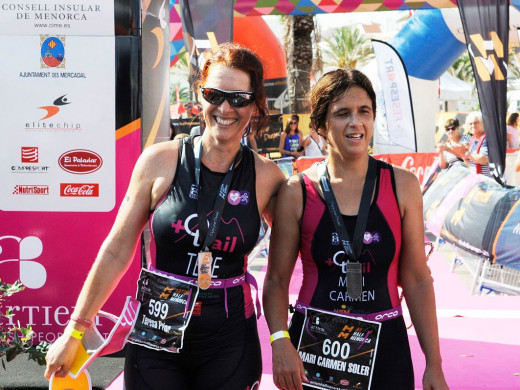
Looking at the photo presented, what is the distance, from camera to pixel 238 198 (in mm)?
2516

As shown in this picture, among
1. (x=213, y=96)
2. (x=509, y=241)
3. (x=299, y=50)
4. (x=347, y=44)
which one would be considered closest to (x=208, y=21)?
(x=509, y=241)

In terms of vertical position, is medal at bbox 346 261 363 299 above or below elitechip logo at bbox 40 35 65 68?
below

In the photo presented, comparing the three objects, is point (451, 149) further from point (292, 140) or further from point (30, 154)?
point (30, 154)

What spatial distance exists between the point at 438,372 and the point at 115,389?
2.22m

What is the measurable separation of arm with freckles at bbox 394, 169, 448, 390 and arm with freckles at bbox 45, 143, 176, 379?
0.87 metres

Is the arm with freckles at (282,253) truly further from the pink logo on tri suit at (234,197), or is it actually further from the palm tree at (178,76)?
the palm tree at (178,76)

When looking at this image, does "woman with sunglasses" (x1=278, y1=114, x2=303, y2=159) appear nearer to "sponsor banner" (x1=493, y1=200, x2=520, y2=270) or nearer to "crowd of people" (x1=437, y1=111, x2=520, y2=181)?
"crowd of people" (x1=437, y1=111, x2=520, y2=181)

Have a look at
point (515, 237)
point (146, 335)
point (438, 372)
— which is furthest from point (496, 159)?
point (146, 335)

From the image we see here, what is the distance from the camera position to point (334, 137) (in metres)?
2.59

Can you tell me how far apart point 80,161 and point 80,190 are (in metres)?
0.18

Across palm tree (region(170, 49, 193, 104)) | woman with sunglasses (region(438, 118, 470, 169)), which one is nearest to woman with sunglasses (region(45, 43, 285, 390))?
woman with sunglasses (region(438, 118, 470, 169))

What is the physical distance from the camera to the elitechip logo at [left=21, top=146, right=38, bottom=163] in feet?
15.1

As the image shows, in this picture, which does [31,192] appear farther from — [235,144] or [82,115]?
[235,144]

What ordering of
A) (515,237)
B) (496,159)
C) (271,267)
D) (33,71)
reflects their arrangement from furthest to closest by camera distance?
(496,159) < (515,237) < (33,71) < (271,267)
